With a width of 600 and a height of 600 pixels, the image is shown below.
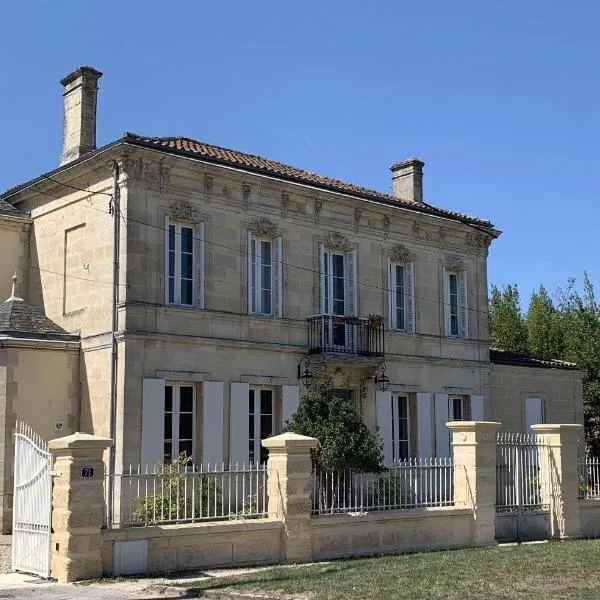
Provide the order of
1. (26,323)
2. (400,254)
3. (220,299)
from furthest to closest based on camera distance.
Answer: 1. (400,254)
2. (220,299)
3. (26,323)

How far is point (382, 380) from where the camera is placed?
816 inches

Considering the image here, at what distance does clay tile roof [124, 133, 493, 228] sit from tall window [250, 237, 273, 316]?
152 cm

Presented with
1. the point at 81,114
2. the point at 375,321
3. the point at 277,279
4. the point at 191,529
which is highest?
the point at 81,114

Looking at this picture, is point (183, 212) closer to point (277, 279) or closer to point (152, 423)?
point (277, 279)

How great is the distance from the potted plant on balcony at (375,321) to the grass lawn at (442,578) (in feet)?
24.8

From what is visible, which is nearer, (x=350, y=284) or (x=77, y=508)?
(x=77, y=508)

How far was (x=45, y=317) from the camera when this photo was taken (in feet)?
60.5

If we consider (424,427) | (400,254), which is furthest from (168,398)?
(400,254)

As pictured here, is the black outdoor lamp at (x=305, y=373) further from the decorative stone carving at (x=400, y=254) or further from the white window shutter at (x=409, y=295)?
the decorative stone carving at (x=400, y=254)

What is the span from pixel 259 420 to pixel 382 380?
3309 mm

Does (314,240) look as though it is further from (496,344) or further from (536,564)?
(496,344)

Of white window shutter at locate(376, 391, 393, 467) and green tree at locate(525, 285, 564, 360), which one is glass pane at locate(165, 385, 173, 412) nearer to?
white window shutter at locate(376, 391, 393, 467)

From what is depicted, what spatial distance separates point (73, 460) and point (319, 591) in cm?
336

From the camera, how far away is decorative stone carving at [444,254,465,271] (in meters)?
23.1
